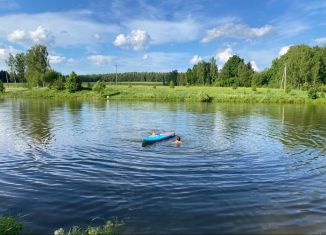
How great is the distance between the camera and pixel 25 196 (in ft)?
45.4

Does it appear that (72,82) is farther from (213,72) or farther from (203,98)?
(213,72)

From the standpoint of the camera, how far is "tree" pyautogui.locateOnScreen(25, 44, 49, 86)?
10731cm

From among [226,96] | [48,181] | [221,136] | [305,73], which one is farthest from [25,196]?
[305,73]

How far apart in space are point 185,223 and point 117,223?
2.26 metres

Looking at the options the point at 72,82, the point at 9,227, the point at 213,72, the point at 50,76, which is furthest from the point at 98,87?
the point at 9,227

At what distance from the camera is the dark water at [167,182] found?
38.2ft

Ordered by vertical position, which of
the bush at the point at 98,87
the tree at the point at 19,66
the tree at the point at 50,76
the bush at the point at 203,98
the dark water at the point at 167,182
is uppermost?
the tree at the point at 19,66

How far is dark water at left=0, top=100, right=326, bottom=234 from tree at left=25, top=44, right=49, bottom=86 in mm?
84033

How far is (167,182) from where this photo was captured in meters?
15.7

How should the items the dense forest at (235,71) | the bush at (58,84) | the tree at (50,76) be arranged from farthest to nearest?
the dense forest at (235,71)
the tree at (50,76)
the bush at (58,84)

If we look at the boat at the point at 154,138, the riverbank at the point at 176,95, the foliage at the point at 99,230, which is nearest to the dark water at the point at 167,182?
the foliage at the point at 99,230

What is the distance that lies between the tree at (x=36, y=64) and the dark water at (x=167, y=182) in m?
84.0

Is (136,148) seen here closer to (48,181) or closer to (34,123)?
(48,181)

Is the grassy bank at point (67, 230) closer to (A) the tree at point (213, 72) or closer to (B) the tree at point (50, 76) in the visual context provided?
(B) the tree at point (50, 76)
